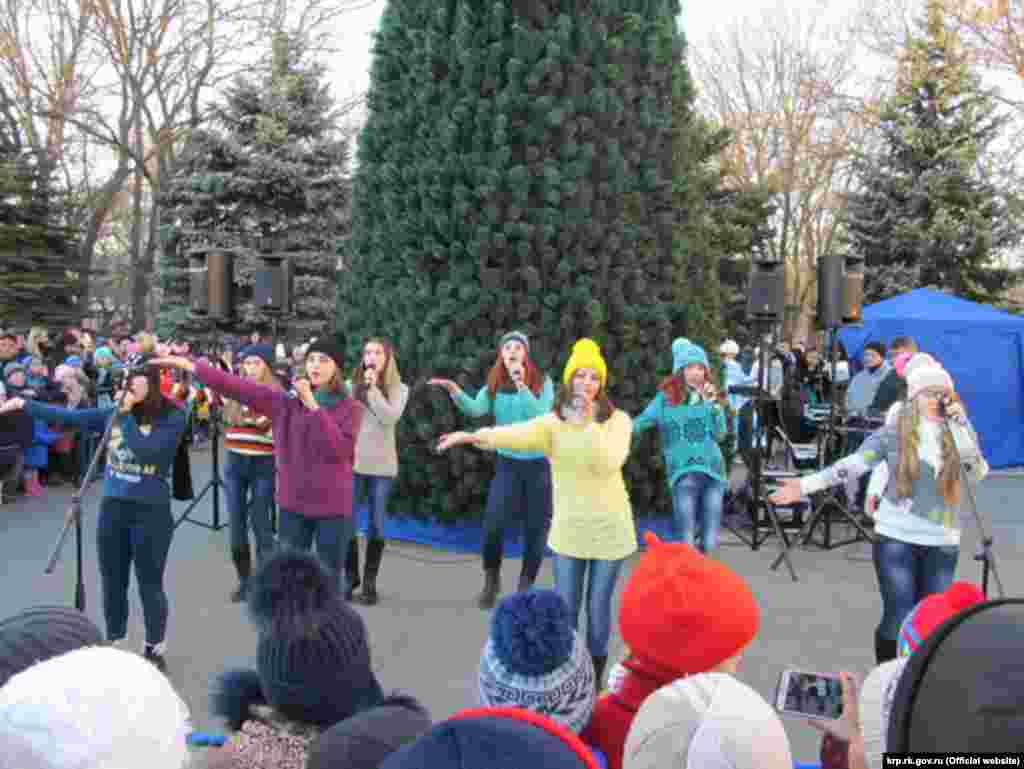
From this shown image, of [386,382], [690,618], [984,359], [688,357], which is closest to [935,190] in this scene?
[984,359]

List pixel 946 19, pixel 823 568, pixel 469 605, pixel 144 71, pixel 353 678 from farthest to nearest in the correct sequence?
1. pixel 144 71
2. pixel 946 19
3. pixel 823 568
4. pixel 469 605
5. pixel 353 678

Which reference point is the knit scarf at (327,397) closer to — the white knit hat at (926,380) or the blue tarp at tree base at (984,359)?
the white knit hat at (926,380)

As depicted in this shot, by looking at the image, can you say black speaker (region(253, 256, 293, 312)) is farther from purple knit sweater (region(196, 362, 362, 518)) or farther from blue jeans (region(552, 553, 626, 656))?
blue jeans (region(552, 553, 626, 656))

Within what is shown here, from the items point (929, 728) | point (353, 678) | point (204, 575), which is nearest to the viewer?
point (929, 728)

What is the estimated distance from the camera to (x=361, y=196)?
30.9 feet

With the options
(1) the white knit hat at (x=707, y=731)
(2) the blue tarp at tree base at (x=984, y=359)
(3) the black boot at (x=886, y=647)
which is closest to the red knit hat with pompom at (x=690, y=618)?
(1) the white knit hat at (x=707, y=731)

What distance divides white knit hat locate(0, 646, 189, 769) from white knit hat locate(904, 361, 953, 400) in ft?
15.0

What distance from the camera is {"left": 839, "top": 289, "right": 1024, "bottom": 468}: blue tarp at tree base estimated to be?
49.8ft

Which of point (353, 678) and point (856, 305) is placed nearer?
point (353, 678)

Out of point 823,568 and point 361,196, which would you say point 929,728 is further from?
point 361,196

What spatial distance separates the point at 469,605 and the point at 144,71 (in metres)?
25.9

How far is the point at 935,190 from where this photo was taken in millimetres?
21516

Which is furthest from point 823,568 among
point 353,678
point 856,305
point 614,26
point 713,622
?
→ point 353,678

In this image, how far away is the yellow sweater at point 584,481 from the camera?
507 cm
